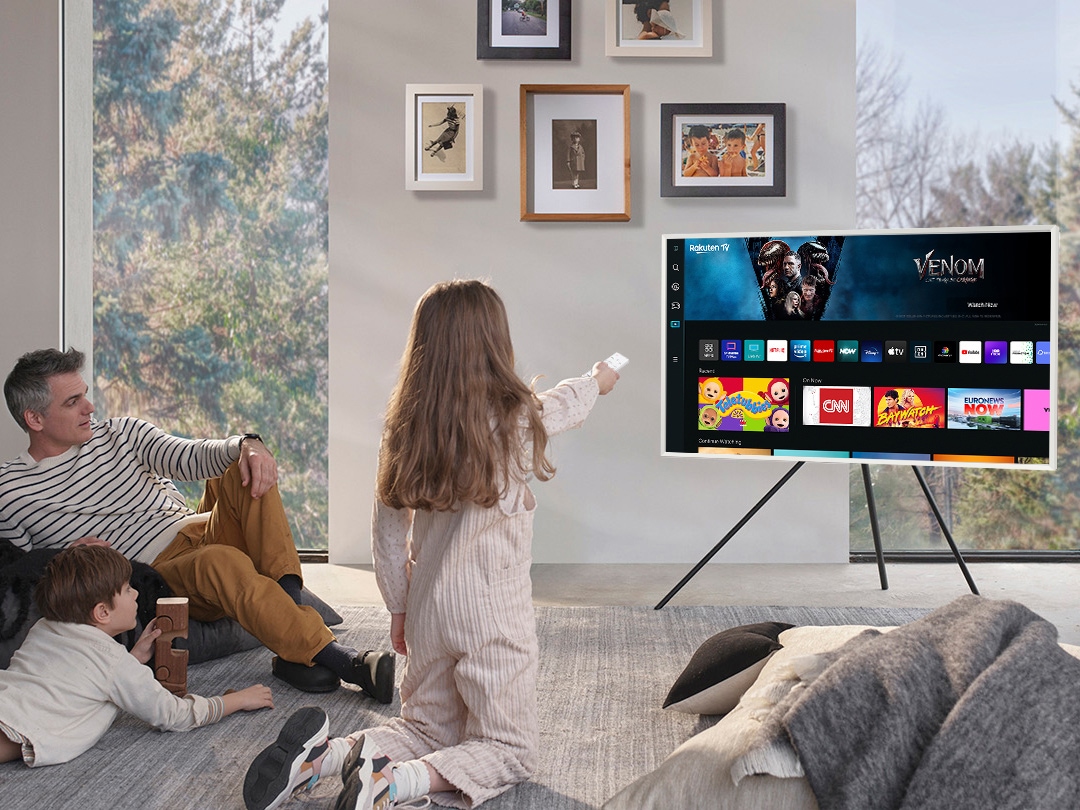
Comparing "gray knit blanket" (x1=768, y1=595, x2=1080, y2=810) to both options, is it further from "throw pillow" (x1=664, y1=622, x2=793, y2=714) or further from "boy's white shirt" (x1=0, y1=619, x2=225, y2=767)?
"boy's white shirt" (x1=0, y1=619, x2=225, y2=767)

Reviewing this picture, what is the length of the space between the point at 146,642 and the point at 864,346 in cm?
220

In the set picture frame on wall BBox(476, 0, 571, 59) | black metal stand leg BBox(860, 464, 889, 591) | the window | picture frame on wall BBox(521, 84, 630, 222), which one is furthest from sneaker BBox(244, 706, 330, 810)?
the window

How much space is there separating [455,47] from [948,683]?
310 cm

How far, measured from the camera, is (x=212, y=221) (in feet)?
12.9

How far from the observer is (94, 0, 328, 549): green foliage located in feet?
12.8

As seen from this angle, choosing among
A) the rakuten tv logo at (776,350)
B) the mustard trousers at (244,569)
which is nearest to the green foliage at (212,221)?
the mustard trousers at (244,569)

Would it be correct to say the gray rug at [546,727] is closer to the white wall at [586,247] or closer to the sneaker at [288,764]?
the sneaker at [288,764]

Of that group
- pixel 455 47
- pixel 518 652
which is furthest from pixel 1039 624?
pixel 455 47

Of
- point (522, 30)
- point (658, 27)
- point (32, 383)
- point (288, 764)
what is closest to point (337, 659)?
point (288, 764)

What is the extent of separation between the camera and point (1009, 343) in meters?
3.01

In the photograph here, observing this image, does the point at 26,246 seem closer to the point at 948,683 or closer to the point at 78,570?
the point at 78,570

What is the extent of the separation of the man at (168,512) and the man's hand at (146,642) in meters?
0.20

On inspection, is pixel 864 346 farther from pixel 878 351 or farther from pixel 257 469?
pixel 257 469

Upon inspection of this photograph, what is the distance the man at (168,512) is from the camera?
2418 mm
